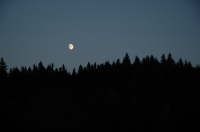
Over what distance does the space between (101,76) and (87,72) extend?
10.1m

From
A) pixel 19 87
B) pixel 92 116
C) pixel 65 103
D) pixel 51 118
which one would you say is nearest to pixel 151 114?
pixel 92 116

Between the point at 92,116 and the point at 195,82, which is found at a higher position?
the point at 195,82

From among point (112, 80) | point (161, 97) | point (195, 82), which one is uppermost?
point (112, 80)

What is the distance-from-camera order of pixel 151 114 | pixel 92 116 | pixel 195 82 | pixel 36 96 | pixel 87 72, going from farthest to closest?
pixel 87 72
pixel 36 96
pixel 195 82
pixel 92 116
pixel 151 114

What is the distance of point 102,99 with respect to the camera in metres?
80.5

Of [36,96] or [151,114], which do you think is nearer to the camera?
[151,114]

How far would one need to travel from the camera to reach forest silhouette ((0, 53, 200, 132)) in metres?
57.0

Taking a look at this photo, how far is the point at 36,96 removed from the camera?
9669 centimetres

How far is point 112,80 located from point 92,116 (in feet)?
146

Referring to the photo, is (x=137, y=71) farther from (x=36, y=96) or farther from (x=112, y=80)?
(x=36, y=96)

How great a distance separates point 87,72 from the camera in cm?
11694

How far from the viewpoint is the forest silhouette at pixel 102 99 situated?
5703 cm

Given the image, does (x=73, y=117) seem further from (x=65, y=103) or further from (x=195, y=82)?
(x=195, y=82)

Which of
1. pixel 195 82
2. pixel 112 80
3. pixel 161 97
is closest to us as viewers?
pixel 161 97
